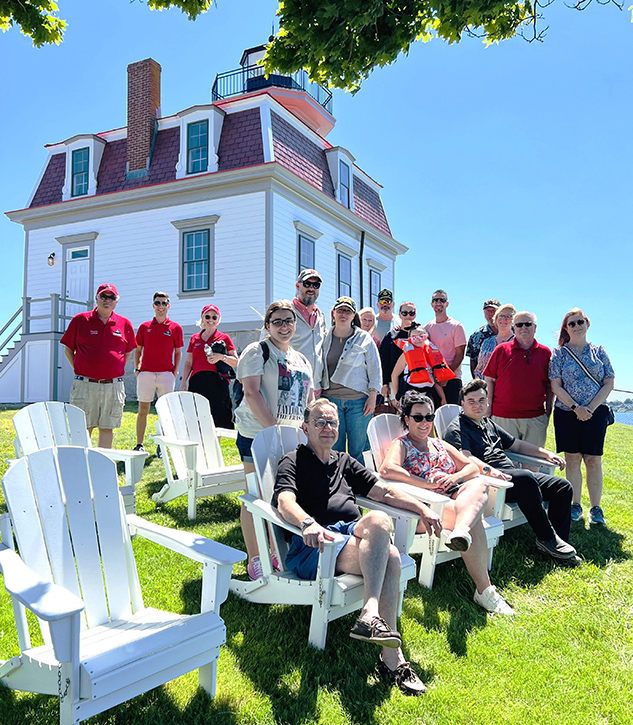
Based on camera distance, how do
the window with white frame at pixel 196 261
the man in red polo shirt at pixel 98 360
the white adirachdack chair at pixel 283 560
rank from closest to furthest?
1. the white adirachdack chair at pixel 283 560
2. the man in red polo shirt at pixel 98 360
3. the window with white frame at pixel 196 261

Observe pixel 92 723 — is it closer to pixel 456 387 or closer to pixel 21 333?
pixel 456 387

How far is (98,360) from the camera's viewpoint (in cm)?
578

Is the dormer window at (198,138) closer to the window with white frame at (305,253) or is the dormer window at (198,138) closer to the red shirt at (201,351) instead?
the window with white frame at (305,253)

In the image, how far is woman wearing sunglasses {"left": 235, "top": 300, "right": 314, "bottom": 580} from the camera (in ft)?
Answer: 11.8

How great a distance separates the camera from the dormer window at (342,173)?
16078 mm

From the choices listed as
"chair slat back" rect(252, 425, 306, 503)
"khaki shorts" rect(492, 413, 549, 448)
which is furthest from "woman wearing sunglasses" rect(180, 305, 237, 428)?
"khaki shorts" rect(492, 413, 549, 448)

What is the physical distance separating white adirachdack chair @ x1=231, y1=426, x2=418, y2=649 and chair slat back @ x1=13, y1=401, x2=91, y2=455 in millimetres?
1817

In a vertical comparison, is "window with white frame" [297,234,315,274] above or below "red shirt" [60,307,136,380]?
above

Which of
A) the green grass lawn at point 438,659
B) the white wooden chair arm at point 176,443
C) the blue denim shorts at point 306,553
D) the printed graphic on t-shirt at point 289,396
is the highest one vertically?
the printed graphic on t-shirt at point 289,396

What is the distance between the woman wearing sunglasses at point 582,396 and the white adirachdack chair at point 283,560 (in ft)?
8.64

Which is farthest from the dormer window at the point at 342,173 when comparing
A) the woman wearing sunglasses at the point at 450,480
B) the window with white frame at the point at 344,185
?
the woman wearing sunglasses at the point at 450,480

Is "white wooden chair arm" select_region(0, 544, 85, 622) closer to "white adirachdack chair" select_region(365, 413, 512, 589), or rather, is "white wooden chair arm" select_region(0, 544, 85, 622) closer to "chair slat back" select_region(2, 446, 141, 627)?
"chair slat back" select_region(2, 446, 141, 627)

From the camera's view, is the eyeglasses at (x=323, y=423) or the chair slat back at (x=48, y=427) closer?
the eyeglasses at (x=323, y=423)

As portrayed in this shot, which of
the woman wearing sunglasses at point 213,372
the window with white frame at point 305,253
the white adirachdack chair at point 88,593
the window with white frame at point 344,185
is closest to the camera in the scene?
the white adirachdack chair at point 88,593
